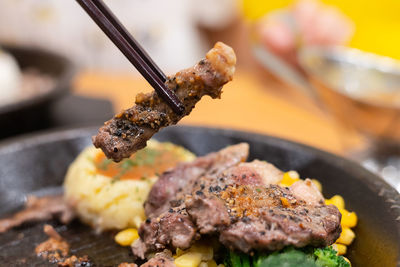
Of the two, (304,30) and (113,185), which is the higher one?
(304,30)

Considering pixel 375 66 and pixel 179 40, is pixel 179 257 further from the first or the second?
pixel 179 40

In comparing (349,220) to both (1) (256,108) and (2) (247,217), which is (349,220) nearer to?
(2) (247,217)

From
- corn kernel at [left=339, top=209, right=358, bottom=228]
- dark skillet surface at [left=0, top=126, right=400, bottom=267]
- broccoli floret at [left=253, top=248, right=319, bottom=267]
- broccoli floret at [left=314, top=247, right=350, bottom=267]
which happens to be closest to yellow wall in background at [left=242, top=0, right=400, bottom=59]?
dark skillet surface at [left=0, top=126, right=400, bottom=267]

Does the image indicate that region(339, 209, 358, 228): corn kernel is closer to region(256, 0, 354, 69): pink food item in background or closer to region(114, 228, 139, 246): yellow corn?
region(114, 228, 139, 246): yellow corn

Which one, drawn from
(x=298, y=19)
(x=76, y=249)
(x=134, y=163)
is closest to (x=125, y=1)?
(x=298, y=19)

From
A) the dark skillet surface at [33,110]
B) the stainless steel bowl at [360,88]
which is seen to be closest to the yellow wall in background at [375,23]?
the stainless steel bowl at [360,88]

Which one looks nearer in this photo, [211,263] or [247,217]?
[247,217]

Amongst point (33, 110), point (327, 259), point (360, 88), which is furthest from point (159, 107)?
point (360, 88)

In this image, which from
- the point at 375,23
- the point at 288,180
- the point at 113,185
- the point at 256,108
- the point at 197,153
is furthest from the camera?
the point at 375,23

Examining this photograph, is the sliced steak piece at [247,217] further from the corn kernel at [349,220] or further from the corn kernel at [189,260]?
the corn kernel at [349,220]
